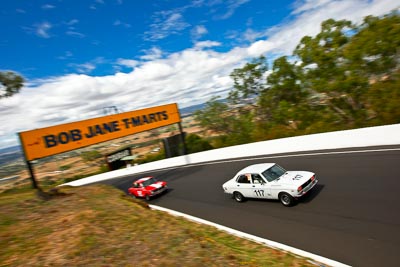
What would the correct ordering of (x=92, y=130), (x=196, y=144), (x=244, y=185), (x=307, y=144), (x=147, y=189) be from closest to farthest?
(x=244, y=185), (x=147, y=189), (x=307, y=144), (x=92, y=130), (x=196, y=144)

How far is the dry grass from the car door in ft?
10.9

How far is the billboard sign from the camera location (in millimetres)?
19078

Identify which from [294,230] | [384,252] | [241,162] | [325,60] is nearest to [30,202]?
[294,230]

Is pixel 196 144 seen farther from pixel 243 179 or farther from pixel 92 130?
pixel 243 179

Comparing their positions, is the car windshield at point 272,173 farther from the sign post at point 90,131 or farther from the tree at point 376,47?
the tree at point 376,47

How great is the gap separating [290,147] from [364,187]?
384 inches

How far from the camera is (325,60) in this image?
28.8m

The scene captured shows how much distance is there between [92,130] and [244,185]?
52.0 feet

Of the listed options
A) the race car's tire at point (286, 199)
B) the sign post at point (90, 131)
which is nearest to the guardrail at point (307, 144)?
the sign post at point (90, 131)

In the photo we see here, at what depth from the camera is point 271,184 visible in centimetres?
1020

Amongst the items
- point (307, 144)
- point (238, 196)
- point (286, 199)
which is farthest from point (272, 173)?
point (307, 144)

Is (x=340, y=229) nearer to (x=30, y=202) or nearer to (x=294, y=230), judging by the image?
(x=294, y=230)

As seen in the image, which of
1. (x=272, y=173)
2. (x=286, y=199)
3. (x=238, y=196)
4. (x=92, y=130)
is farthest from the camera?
(x=92, y=130)

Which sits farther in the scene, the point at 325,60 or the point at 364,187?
the point at 325,60
